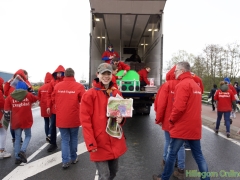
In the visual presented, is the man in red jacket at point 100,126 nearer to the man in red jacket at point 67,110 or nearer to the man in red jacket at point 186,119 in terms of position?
the man in red jacket at point 186,119

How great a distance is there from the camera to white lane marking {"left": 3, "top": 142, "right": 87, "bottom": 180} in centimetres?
382

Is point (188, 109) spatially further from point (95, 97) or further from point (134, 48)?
point (134, 48)

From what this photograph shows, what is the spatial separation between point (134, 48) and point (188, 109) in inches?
411

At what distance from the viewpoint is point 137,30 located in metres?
10.4

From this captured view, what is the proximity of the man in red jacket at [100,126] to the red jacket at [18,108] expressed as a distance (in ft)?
8.24

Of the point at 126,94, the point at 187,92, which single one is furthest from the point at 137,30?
the point at 187,92

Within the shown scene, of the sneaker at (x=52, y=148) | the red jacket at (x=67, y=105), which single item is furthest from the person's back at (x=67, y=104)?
the sneaker at (x=52, y=148)

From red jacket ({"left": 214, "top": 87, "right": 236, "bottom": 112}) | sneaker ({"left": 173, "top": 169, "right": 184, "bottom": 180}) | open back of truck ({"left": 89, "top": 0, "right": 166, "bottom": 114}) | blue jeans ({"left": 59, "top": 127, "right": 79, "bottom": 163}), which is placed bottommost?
sneaker ({"left": 173, "top": 169, "right": 184, "bottom": 180})

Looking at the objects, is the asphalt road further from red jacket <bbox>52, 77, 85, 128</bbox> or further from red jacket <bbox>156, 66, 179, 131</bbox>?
red jacket <bbox>156, 66, 179, 131</bbox>

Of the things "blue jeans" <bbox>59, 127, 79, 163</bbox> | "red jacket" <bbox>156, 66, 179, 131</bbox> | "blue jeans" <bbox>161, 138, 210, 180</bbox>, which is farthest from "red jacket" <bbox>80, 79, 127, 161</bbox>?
"blue jeans" <bbox>59, 127, 79, 163</bbox>

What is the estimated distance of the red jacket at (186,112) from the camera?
10.0ft

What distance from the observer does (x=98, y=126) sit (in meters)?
2.53

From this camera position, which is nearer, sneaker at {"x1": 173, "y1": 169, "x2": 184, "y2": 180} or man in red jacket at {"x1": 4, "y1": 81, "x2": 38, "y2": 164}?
sneaker at {"x1": 173, "y1": 169, "x2": 184, "y2": 180}

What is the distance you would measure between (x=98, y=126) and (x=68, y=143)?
6.38 feet
